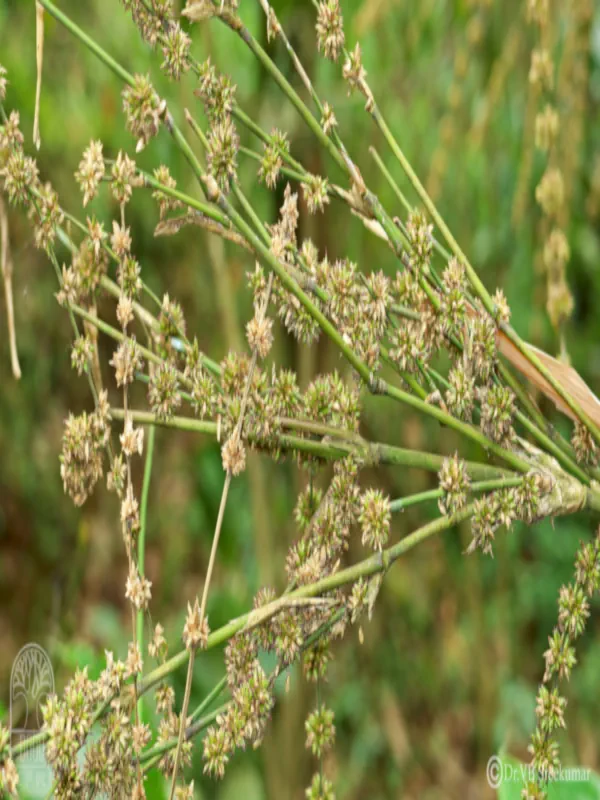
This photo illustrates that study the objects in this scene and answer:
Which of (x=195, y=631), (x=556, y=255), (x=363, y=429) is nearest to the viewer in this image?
(x=195, y=631)

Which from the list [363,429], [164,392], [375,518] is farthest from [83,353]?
[363,429]

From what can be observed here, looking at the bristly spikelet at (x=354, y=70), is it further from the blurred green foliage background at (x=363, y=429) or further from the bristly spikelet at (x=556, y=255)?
the blurred green foliage background at (x=363, y=429)

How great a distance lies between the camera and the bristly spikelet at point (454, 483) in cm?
39

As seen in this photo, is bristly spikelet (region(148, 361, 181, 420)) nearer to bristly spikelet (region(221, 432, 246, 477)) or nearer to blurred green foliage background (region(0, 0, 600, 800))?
bristly spikelet (region(221, 432, 246, 477))

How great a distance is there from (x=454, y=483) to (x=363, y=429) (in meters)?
1.02

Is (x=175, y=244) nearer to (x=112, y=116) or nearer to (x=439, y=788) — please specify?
(x=112, y=116)

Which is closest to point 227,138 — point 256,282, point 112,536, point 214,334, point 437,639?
point 256,282

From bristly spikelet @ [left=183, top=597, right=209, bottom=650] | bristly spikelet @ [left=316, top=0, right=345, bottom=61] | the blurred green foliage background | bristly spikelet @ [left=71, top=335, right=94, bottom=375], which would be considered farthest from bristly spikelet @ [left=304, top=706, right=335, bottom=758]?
the blurred green foliage background

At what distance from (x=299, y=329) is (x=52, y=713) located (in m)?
0.18

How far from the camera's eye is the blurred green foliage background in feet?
3.76

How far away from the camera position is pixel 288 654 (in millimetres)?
370

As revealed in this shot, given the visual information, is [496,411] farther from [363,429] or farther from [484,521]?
[363,429]

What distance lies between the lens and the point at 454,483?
390mm

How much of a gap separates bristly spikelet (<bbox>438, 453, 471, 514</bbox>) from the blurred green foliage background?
53 cm
